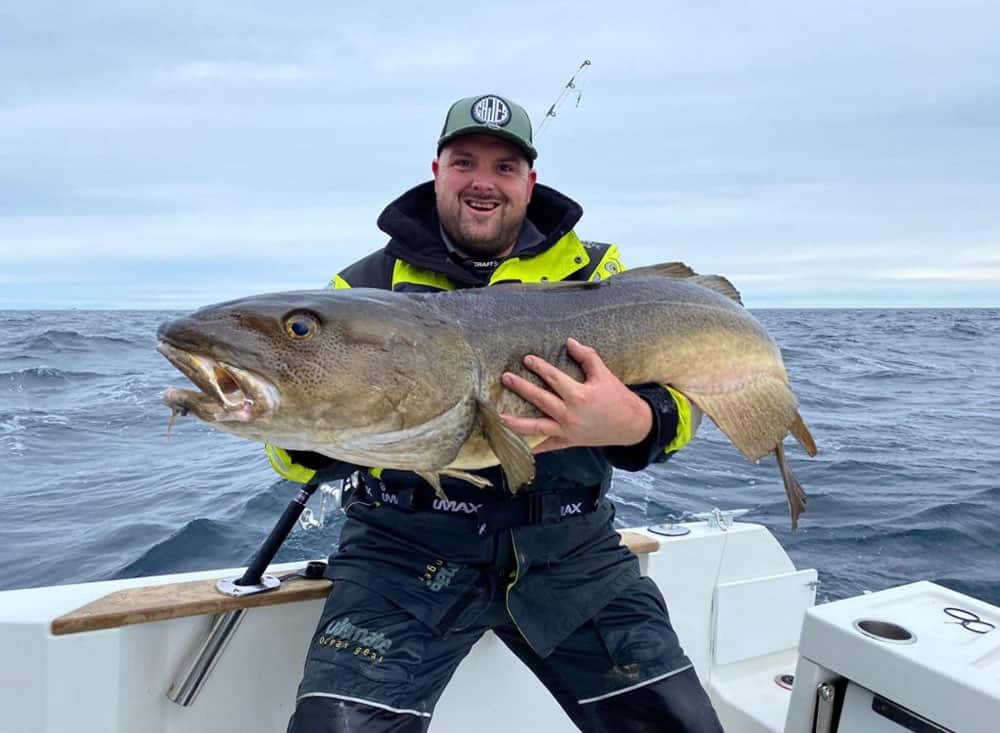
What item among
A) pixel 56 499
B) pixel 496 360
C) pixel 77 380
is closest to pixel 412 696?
pixel 496 360

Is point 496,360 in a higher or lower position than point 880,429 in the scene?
higher

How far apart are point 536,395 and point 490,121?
4.81 ft

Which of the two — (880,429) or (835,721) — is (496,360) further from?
(880,429)

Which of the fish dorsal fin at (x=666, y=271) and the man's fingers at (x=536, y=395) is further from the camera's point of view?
the fish dorsal fin at (x=666, y=271)

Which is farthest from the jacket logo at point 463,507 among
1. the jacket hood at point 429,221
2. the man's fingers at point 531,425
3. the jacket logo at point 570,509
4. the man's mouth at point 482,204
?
the man's mouth at point 482,204

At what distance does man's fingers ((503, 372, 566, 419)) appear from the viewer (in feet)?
8.14

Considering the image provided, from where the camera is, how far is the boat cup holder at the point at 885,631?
3.14 metres

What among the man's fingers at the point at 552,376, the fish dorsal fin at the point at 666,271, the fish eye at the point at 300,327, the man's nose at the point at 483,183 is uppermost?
the man's nose at the point at 483,183

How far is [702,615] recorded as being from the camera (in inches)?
181

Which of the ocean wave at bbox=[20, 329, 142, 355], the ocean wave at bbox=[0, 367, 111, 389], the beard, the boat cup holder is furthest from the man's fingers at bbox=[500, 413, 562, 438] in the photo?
the ocean wave at bbox=[20, 329, 142, 355]

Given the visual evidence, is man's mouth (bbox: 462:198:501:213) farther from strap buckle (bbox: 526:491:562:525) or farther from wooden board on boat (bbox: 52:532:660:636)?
wooden board on boat (bbox: 52:532:660:636)

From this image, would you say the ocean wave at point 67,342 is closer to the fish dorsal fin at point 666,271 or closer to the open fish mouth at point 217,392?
the fish dorsal fin at point 666,271

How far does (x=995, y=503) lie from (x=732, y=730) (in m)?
7.21

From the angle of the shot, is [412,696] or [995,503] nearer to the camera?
[412,696]
